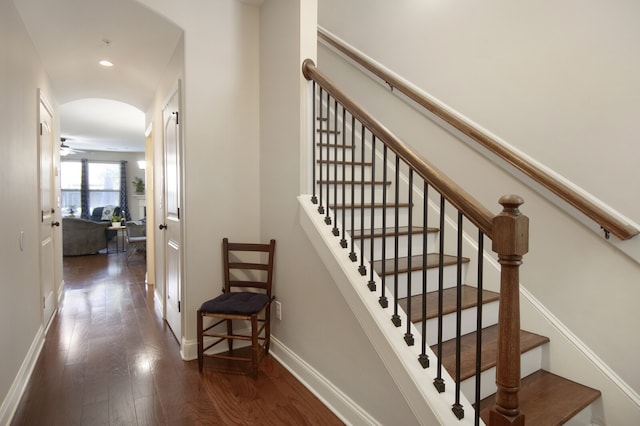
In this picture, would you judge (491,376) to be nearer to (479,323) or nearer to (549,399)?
(549,399)

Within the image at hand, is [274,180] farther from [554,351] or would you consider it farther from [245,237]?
[554,351]

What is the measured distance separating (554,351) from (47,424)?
2725 mm

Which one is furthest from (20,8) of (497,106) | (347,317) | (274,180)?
(497,106)

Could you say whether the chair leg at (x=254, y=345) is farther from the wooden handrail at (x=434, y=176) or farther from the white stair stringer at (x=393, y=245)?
the wooden handrail at (x=434, y=176)

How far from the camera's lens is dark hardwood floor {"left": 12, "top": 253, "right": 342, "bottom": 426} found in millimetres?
1830

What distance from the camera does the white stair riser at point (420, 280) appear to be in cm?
189

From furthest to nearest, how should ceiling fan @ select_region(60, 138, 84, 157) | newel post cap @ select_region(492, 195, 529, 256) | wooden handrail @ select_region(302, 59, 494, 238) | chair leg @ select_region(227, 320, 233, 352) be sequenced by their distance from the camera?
ceiling fan @ select_region(60, 138, 84, 157) < chair leg @ select_region(227, 320, 233, 352) < wooden handrail @ select_region(302, 59, 494, 238) < newel post cap @ select_region(492, 195, 529, 256)

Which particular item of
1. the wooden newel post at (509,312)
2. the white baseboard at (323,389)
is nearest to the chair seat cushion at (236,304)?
the white baseboard at (323,389)

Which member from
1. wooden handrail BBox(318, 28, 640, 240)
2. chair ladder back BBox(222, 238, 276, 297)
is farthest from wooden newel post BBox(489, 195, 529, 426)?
chair ladder back BBox(222, 238, 276, 297)

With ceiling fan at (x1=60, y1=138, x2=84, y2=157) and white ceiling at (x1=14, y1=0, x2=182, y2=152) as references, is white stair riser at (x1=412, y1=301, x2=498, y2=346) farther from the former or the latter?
ceiling fan at (x1=60, y1=138, x2=84, y2=157)

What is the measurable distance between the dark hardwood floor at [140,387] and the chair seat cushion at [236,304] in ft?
1.49

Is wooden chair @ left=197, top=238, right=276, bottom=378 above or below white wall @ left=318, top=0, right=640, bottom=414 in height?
below

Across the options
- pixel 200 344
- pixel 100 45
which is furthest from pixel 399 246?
pixel 100 45

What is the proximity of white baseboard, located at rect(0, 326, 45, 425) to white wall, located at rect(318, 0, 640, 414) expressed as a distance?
2.91 m
